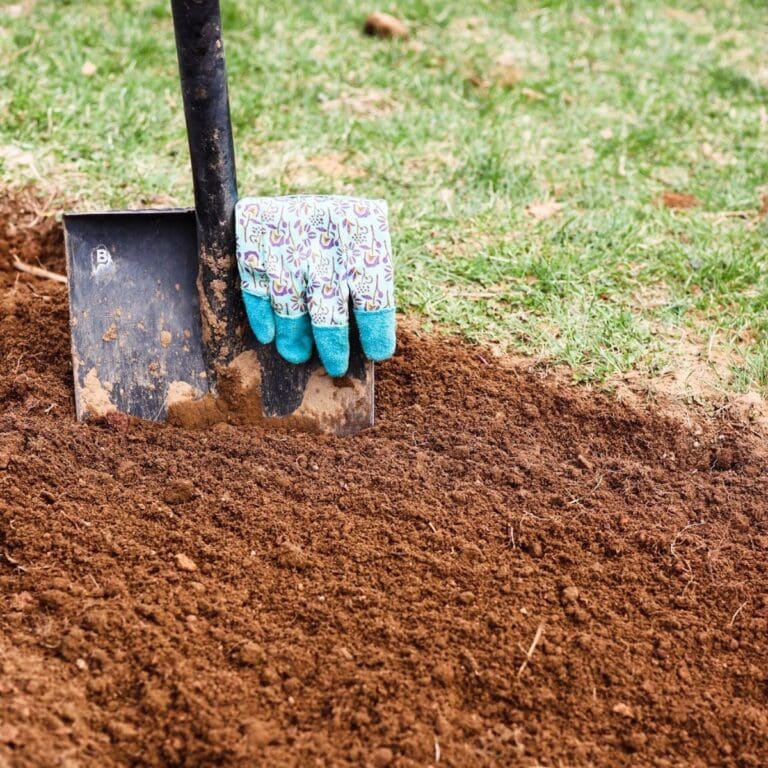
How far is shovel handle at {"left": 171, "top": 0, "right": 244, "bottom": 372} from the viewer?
2.69m

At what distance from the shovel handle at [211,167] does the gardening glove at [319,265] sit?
0.23 ft

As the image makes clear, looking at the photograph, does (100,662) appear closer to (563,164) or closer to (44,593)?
(44,593)

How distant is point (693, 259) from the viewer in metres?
3.99

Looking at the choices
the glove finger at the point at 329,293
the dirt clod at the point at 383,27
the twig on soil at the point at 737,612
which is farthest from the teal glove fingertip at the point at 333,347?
the dirt clod at the point at 383,27

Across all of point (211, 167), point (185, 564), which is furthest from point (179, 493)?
point (211, 167)

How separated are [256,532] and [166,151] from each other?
243 cm

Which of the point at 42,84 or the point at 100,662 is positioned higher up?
the point at 42,84

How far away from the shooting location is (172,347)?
313 centimetres

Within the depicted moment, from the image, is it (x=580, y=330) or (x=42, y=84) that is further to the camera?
(x=42, y=84)

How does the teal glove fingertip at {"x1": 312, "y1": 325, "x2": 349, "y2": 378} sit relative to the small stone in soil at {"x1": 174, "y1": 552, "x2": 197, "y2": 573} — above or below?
above

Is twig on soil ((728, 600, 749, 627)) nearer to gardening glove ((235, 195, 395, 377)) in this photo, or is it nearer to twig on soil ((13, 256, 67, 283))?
gardening glove ((235, 195, 395, 377))

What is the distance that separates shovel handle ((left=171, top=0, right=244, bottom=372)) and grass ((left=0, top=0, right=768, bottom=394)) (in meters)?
0.87

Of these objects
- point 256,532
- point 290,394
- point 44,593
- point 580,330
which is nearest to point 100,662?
point 44,593

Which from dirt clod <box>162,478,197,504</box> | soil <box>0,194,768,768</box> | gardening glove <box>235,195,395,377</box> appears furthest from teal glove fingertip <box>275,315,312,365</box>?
dirt clod <box>162,478,197,504</box>
